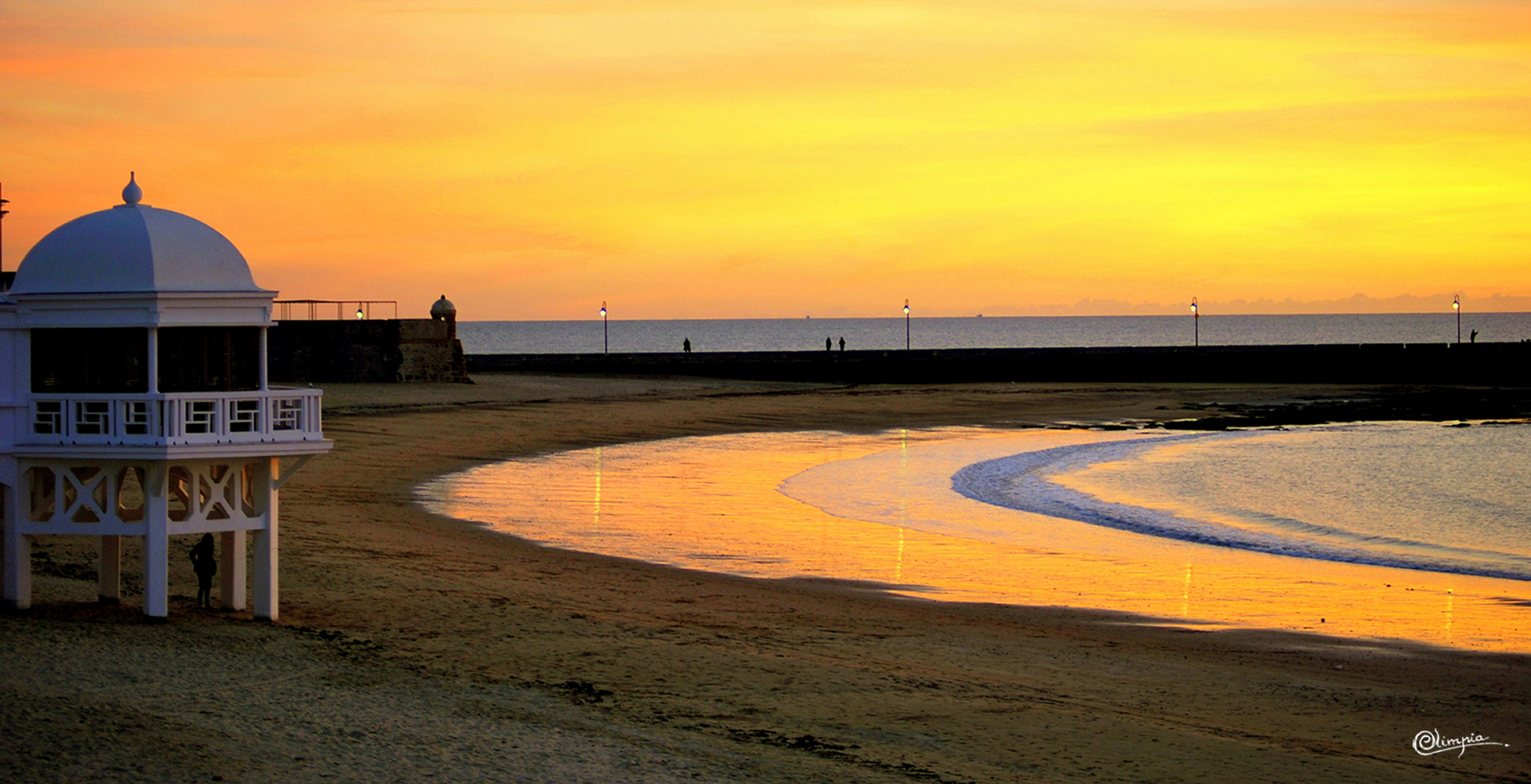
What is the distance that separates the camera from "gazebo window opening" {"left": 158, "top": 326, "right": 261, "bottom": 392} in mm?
13617

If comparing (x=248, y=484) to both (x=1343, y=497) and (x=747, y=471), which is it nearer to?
(x=747, y=471)

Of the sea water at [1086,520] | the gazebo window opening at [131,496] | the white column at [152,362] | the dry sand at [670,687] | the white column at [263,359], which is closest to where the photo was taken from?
the dry sand at [670,687]

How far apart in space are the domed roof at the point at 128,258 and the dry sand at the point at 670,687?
3.40 m

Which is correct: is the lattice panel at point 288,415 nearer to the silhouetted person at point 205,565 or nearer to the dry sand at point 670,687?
the silhouetted person at point 205,565

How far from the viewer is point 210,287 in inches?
531

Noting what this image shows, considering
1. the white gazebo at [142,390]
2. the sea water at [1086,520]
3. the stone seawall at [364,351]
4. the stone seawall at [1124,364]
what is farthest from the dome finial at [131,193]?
the stone seawall at [1124,364]

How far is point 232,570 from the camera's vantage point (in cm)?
1466

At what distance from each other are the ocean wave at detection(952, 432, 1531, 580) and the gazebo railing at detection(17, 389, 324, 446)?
53.9 ft

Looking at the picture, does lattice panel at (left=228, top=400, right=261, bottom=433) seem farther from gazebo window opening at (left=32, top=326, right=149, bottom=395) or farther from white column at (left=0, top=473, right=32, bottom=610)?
white column at (left=0, top=473, right=32, bottom=610)

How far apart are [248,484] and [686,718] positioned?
663 centimetres

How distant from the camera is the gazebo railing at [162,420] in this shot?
43.1 feet

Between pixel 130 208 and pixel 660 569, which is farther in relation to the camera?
pixel 660 569

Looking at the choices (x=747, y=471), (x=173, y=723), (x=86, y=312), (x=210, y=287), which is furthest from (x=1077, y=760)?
(x=747, y=471)
